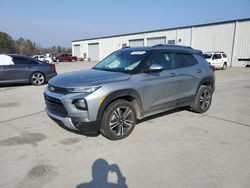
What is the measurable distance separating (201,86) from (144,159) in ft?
10.7

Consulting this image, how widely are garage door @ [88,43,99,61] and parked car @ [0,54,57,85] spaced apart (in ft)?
130

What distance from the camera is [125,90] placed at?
3926 millimetres

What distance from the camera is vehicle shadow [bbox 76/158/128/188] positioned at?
271 centimetres

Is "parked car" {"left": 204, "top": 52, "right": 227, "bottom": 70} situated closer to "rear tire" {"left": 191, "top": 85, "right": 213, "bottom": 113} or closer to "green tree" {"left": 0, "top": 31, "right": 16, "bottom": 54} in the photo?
"rear tire" {"left": 191, "top": 85, "right": 213, "bottom": 113}

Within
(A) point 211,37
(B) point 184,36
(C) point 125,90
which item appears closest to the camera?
(C) point 125,90

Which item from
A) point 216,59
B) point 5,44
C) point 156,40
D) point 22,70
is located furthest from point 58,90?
point 5,44

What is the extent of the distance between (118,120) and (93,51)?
48.7 meters

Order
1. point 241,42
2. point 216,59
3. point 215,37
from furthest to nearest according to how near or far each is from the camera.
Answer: point 215,37 → point 241,42 → point 216,59

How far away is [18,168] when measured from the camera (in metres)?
3.09

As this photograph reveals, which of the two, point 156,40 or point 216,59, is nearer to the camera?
point 216,59

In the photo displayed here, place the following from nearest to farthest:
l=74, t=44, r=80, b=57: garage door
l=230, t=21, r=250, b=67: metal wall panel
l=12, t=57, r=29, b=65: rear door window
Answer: l=12, t=57, r=29, b=65: rear door window → l=230, t=21, r=250, b=67: metal wall panel → l=74, t=44, r=80, b=57: garage door

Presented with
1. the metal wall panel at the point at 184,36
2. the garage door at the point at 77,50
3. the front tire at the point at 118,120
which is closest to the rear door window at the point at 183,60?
the front tire at the point at 118,120

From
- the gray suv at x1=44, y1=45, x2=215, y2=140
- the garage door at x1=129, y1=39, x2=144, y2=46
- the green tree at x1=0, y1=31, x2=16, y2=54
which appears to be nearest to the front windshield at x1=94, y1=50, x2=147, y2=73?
the gray suv at x1=44, y1=45, x2=215, y2=140

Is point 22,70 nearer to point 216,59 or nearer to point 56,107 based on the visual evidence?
point 56,107
